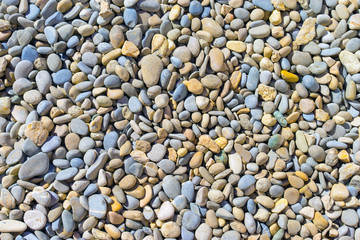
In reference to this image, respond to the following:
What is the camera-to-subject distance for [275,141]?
50.3 inches

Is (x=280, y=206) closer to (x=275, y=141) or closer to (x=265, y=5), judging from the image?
(x=275, y=141)

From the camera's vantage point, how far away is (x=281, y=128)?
4.33 feet

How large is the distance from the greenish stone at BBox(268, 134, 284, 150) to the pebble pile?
0.04 feet

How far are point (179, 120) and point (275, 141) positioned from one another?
1.20 ft

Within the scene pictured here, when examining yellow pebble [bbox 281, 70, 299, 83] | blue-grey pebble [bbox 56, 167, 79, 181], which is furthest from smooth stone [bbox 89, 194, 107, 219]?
yellow pebble [bbox 281, 70, 299, 83]

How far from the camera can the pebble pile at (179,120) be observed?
1199 millimetres

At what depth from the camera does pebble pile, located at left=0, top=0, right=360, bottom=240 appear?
120 cm

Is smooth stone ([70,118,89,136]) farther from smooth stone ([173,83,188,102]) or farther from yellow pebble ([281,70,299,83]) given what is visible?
yellow pebble ([281,70,299,83])

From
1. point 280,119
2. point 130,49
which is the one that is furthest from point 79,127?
point 280,119

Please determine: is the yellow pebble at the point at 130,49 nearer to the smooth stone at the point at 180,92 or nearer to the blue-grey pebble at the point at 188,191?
the smooth stone at the point at 180,92

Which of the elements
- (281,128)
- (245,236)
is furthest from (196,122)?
(245,236)

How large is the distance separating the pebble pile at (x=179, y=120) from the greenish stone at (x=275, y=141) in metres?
0.01

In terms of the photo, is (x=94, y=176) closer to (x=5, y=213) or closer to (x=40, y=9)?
(x=5, y=213)

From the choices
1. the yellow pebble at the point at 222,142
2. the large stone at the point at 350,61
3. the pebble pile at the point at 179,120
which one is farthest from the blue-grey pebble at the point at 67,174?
the large stone at the point at 350,61
